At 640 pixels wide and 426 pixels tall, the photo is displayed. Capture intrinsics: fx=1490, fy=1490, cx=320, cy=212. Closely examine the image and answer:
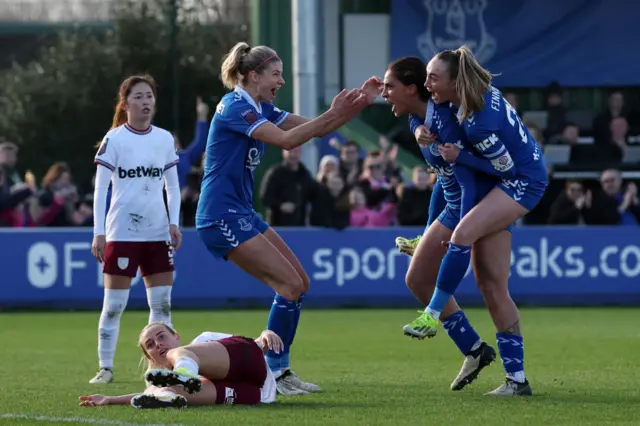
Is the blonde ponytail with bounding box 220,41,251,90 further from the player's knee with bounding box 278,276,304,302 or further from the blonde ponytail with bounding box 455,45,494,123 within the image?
the blonde ponytail with bounding box 455,45,494,123

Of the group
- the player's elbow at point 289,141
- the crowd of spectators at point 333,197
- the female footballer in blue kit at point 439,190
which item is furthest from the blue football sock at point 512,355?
the crowd of spectators at point 333,197

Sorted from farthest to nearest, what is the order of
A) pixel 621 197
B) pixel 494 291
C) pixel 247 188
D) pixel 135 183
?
pixel 621 197 → pixel 135 183 → pixel 247 188 → pixel 494 291

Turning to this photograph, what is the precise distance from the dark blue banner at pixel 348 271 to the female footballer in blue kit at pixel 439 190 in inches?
342

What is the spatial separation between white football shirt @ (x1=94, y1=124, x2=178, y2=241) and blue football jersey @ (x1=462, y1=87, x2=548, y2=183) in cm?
280

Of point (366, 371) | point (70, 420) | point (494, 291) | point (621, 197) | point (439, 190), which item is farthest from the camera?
point (621, 197)

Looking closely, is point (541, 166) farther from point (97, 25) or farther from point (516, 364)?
Answer: point (97, 25)

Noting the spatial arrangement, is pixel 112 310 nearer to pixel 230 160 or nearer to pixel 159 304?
pixel 159 304

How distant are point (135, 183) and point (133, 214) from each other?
239mm

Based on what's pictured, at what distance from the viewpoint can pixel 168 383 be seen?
819 cm

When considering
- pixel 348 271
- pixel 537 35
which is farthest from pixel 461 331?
pixel 537 35

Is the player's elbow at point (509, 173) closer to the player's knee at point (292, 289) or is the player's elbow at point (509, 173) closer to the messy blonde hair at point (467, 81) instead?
the messy blonde hair at point (467, 81)

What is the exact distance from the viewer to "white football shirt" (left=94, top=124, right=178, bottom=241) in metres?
11.0

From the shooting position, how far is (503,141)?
9.37 metres

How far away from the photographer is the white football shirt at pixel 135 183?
1102 centimetres
